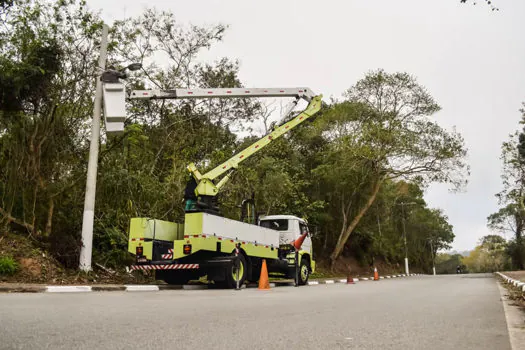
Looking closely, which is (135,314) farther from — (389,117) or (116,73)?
(389,117)

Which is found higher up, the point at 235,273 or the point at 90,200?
the point at 90,200

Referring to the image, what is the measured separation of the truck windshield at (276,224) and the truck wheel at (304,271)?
4.63ft

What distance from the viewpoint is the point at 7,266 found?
37.3 feet

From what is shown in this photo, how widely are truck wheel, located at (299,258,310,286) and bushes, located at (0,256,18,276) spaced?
9.15 metres

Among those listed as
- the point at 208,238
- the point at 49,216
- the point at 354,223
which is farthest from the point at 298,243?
the point at 354,223

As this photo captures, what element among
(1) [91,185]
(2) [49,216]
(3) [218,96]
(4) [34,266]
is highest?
(3) [218,96]

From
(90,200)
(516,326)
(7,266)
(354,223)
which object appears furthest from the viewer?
(354,223)

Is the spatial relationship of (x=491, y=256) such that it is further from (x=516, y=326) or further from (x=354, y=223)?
(x=516, y=326)

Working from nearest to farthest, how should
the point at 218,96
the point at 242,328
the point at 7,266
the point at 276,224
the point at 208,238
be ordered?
the point at 242,328, the point at 7,266, the point at 208,238, the point at 218,96, the point at 276,224

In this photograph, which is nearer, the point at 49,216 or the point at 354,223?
the point at 49,216

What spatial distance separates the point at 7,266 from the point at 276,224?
8891 mm

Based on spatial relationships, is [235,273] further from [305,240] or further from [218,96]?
[218,96]

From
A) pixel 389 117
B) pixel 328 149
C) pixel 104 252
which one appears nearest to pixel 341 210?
pixel 328 149

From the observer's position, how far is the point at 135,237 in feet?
42.0
